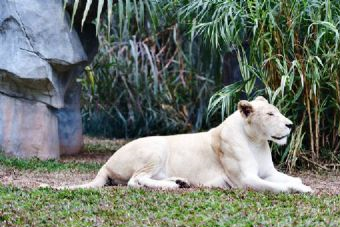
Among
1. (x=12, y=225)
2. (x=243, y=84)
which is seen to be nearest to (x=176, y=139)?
(x=243, y=84)

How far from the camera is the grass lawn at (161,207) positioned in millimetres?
5086

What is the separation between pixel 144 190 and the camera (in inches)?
245

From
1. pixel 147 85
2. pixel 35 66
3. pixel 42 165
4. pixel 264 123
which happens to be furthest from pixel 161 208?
pixel 147 85

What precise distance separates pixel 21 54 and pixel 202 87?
459 cm

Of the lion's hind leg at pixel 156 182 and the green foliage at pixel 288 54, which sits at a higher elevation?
the green foliage at pixel 288 54

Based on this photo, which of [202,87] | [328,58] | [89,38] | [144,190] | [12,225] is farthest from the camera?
[202,87]

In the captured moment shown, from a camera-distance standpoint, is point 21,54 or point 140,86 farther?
point 140,86

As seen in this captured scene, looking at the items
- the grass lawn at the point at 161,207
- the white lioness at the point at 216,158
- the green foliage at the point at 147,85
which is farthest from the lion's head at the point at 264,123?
the green foliage at the point at 147,85

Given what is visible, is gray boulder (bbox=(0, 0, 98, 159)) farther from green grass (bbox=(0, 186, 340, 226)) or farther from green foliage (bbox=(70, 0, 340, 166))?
green grass (bbox=(0, 186, 340, 226))

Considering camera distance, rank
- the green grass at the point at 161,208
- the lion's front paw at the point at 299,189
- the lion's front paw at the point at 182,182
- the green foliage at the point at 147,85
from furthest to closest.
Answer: the green foliage at the point at 147,85, the lion's front paw at the point at 182,182, the lion's front paw at the point at 299,189, the green grass at the point at 161,208

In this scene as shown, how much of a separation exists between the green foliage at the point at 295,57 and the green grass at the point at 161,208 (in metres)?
2.05

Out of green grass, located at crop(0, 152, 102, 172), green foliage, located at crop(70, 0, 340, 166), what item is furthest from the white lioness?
green grass, located at crop(0, 152, 102, 172)

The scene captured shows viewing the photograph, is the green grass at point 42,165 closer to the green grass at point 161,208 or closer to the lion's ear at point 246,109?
the green grass at point 161,208

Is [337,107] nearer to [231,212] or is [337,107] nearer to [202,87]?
[231,212]
